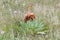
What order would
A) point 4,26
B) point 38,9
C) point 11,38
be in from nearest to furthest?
point 11,38 < point 4,26 < point 38,9

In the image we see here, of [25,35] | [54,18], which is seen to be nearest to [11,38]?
[25,35]

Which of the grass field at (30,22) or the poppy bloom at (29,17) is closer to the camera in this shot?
the grass field at (30,22)

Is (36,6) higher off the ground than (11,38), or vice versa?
(36,6)

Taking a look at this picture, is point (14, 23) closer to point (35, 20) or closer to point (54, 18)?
point (35, 20)

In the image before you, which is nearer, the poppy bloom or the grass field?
the grass field

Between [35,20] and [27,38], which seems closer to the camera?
[27,38]

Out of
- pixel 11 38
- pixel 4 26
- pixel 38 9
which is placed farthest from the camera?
pixel 38 9

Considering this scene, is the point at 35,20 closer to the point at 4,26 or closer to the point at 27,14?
the point at 27,14
